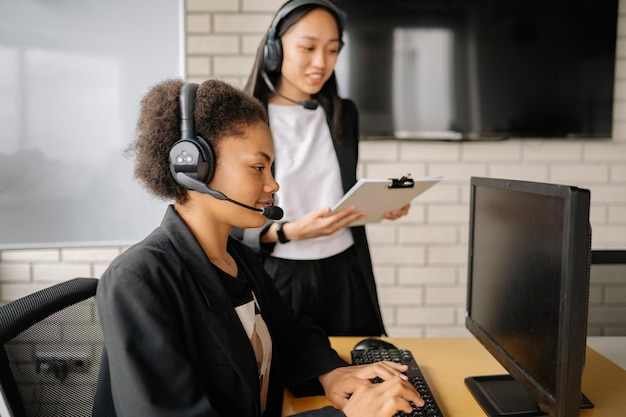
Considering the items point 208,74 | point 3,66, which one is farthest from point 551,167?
point 3,66

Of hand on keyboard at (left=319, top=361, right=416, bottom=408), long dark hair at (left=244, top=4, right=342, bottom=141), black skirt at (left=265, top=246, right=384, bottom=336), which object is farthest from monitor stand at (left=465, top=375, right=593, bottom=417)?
long dark hair at (left=244, top=4, right=342, bottom=141)

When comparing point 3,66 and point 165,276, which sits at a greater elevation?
point 3,66

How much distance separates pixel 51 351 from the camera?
0.81 m

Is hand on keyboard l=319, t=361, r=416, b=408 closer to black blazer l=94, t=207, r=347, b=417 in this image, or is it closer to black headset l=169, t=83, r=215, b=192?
black blazer l=94, t=207, r=347, b=417

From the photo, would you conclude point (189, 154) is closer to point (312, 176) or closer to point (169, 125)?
point (169, 125)

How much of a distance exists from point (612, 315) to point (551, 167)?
3.97 ft

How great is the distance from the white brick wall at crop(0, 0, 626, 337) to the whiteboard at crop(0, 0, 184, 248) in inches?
4.3

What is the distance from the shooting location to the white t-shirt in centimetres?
146

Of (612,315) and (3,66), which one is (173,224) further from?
(3,66)

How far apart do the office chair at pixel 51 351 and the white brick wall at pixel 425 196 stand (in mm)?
1373

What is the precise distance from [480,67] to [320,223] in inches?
48.0

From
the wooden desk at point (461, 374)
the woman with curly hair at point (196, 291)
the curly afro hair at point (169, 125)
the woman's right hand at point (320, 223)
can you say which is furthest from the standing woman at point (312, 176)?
the curly afro hair at point (169, 125)

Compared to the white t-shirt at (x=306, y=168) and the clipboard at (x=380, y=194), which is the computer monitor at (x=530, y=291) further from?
the white t-shirt at (x=306, y=168)

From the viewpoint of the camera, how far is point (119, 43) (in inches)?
83.0
